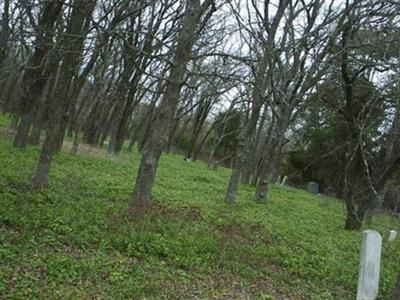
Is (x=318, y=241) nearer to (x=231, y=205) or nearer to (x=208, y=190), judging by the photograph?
(x=231, y=205)

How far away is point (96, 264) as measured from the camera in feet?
20.7

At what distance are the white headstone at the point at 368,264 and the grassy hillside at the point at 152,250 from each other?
1343mm

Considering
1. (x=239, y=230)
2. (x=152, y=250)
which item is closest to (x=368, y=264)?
(x=152, y=250)

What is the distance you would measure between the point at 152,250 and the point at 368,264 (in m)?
3.21

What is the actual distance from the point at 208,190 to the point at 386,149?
6000mm

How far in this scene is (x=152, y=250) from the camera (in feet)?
24.4

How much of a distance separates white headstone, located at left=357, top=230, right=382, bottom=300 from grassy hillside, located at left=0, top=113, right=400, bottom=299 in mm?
1343

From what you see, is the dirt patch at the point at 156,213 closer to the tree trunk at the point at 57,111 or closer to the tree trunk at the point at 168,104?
the tree trunk at the point at 168,104

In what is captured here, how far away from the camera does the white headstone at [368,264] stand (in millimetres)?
5875

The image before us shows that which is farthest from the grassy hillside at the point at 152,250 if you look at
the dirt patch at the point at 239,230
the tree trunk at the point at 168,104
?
the tree trunk at the point at 168,104

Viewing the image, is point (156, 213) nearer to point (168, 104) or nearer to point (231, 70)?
point (168, 104)

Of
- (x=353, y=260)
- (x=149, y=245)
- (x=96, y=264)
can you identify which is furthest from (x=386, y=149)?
(x=96, y=264)

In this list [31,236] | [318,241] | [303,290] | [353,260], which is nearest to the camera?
[31,236]

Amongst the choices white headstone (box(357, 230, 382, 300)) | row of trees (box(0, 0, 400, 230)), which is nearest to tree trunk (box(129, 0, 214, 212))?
row of trees (box(0, 0, 400, 230))
